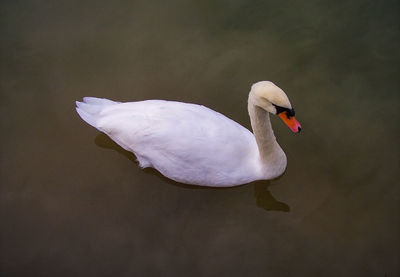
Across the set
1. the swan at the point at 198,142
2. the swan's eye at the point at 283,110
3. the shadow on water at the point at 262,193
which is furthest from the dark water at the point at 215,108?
the swan's eye at the point at 283,110

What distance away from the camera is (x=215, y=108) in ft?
20.8

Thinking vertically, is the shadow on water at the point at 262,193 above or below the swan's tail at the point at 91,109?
below

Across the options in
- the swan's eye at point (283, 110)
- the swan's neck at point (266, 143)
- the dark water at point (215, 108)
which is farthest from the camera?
the dark water at point (215, 108)

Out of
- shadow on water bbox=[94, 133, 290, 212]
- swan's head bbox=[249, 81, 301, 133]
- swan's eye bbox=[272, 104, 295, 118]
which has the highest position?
swan's head bbox=[249, 81, 301, 133]

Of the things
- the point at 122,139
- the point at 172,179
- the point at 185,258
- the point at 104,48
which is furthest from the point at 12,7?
the point at 185,258

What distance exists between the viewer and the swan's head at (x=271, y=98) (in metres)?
4.57

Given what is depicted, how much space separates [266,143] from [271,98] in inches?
26.2

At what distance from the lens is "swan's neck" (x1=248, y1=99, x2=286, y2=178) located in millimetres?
4922

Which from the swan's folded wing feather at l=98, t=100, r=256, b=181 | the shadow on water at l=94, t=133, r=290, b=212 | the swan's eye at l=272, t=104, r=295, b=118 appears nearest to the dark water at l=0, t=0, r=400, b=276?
the shadow on water at l=94, t=133, r=290, b=212

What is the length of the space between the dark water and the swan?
368mm

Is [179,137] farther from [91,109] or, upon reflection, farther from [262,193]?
[91,109]

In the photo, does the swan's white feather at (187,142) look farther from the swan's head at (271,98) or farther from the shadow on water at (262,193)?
the swan's head at (271,98)

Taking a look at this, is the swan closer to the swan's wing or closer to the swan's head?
the swan's wing

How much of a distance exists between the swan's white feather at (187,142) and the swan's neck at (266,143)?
0.47ft
